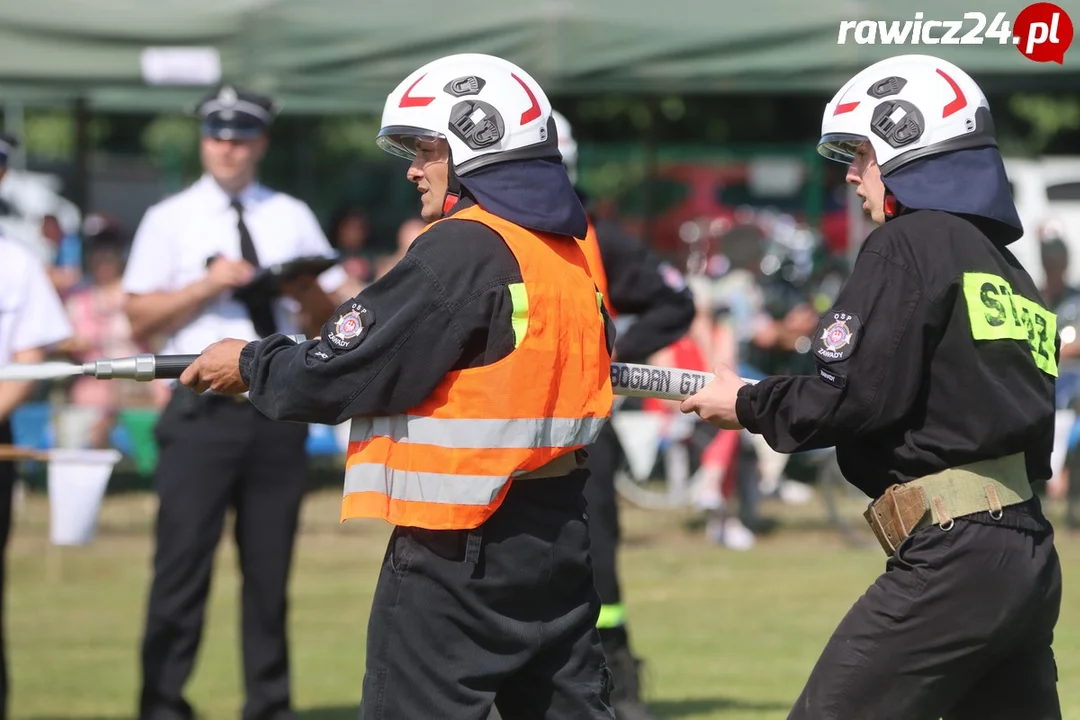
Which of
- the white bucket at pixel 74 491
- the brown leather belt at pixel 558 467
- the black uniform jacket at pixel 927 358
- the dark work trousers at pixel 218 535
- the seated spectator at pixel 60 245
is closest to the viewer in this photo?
the black uniform jacket at pixel 927 358

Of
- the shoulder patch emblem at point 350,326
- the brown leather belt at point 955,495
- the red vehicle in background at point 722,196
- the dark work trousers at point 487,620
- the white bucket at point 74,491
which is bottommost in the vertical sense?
the red vehicle in background at point 722,196

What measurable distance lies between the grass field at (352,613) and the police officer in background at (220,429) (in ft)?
3.02

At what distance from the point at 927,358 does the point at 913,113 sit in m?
0.62

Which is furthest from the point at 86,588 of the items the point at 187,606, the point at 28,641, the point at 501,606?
the point at 501,606

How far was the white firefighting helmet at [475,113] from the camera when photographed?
4117 millimetres

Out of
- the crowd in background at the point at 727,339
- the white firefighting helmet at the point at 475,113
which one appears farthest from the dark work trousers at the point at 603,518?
the crowd in background at the point at 727,339

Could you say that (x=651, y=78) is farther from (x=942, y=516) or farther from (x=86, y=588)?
(x=942, y=516)

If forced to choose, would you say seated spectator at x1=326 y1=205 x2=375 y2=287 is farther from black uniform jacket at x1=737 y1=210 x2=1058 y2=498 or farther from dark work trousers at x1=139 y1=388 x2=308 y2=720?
black uniform jacket at x1=737 y1=210 x2=1058 y2=498

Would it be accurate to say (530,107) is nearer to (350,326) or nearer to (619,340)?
(350,326)

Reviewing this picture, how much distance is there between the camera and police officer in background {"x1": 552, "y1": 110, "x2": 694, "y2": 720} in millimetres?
6383

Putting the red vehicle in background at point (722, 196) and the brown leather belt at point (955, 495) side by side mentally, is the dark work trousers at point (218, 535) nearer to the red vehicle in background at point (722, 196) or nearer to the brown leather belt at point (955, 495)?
the brown leather belt at point (955, 495)

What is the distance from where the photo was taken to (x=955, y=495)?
3.95 meters
